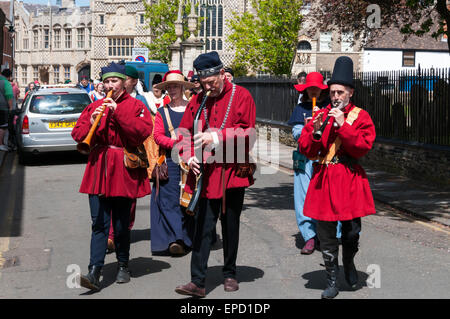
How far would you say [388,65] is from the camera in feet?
195

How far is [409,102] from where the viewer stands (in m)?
14.4

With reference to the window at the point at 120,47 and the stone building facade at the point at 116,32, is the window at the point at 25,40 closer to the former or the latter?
the stone building facade at the point at 116,32

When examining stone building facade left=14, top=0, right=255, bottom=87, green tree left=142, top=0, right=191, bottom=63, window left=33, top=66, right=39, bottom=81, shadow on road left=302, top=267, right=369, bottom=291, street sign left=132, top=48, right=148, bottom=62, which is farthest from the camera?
window left=33, top=66, right=39, bottom=81

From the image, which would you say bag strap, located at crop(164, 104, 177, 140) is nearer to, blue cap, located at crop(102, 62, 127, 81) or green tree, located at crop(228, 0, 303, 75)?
blue cap, located at crop(102, 62, 127, 81)

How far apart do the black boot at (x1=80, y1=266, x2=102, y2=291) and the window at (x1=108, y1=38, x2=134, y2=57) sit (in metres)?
78.7

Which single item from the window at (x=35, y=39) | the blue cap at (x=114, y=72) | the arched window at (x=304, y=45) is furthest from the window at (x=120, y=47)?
the blue cap at (x=114, y=72)

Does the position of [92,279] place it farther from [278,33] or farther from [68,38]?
[68,38]

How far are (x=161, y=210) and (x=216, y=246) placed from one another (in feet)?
2.47

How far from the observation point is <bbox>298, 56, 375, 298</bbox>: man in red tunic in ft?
18.0

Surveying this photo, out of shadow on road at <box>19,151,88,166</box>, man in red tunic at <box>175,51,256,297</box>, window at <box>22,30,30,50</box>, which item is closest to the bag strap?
man in red tunic at <box>175,51,256,297</box>

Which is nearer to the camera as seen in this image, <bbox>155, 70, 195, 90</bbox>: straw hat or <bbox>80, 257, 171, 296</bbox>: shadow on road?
<bbox>80, 257, 171, 296</bbox>: shadow on road

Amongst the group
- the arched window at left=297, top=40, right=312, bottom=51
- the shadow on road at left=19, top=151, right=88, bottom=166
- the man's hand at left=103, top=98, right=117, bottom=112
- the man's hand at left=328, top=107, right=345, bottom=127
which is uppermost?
the arched window at left=297, top=40, right=312, bottom=51

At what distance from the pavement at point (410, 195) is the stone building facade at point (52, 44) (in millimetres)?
74186

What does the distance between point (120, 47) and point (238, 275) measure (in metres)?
79.5
